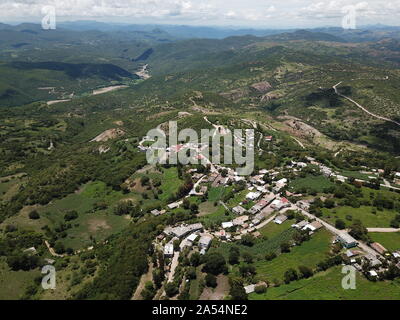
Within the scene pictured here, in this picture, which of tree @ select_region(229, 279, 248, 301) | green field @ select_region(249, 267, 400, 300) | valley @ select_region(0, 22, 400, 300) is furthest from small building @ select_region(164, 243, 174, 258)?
green field @ select_region(249, 267, 400, 300)

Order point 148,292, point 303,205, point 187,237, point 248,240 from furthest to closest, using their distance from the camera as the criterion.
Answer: point 303,205, point 187,237, point 248,240, point 148,292

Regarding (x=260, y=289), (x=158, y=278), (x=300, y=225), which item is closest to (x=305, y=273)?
(x=260, y=289)

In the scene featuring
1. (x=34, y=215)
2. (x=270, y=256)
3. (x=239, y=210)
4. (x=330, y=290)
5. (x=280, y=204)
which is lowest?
(x=34, y=215)

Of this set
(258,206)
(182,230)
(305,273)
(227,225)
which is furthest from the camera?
(258,206)

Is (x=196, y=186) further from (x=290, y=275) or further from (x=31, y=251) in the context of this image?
(x=31, y=251)

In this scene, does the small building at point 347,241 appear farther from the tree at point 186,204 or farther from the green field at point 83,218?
the green field at point 83,218

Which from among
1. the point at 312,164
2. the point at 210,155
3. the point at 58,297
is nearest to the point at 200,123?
the point at 210,155
